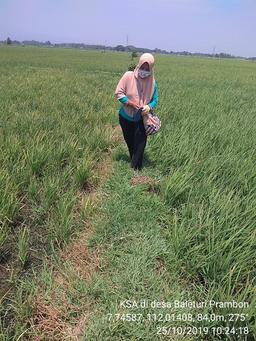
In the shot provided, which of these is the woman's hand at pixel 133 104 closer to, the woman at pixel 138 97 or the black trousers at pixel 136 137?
the woman at pixel 138 97

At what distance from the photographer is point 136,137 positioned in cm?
415

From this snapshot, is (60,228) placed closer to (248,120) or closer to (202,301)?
(202,301)

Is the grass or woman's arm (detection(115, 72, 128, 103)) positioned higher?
woman's arm (detection(115, 72, 128, 103))

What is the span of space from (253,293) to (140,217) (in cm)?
126

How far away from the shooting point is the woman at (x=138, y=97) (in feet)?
12.4

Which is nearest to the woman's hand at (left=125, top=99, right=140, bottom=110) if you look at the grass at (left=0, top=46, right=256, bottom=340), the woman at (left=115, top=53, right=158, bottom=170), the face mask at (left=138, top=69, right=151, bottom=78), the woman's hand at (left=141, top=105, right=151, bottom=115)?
the woman at (left=115, top=53, right=158, bottom=170)

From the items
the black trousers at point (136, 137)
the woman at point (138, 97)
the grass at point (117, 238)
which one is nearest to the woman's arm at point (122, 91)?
the woman at point (138, 97)

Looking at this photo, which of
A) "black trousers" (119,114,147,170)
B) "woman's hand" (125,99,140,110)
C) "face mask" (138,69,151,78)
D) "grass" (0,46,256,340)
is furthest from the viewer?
"black trousers" (119,114,147,170)

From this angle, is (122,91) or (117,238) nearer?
(117,238)

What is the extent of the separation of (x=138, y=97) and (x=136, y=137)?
52cm

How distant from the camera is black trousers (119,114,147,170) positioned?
4121mm

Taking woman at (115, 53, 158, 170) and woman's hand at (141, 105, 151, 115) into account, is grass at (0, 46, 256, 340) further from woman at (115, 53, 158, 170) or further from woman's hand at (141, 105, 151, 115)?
woman's hand at (141, 105, 151, 115)

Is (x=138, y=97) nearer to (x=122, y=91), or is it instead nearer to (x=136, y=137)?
(x=122, y=91)

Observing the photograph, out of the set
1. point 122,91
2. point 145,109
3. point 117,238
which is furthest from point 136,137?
point 117,238
